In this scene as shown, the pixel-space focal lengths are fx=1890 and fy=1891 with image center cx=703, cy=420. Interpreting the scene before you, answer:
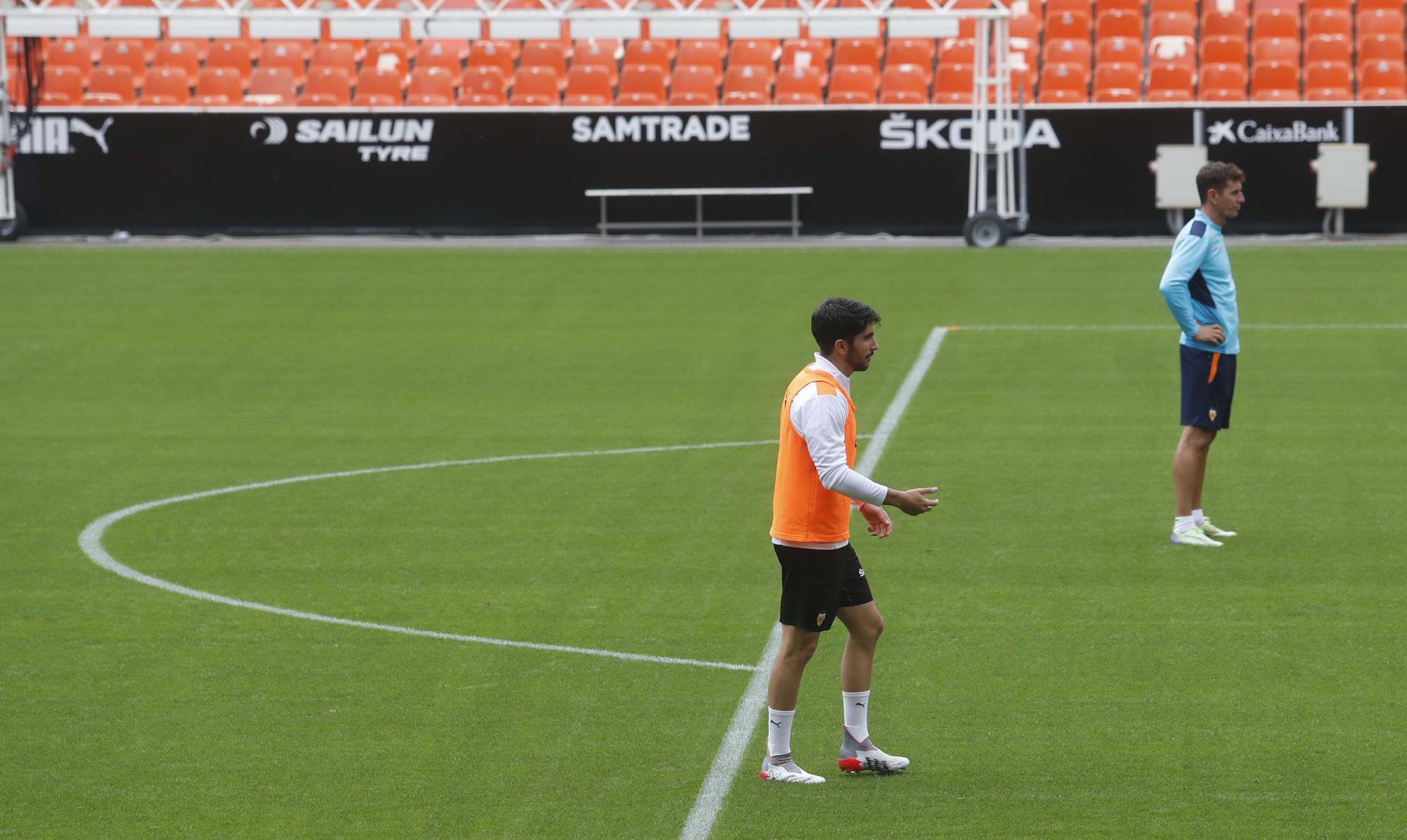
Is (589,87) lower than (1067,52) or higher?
lower

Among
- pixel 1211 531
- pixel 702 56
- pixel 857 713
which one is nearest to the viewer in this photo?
pixel 857 713

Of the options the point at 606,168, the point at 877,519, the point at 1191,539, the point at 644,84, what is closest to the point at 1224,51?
the point at 644,84

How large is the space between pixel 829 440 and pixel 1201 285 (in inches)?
174

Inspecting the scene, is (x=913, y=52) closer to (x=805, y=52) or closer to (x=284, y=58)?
(x=805, y=52)

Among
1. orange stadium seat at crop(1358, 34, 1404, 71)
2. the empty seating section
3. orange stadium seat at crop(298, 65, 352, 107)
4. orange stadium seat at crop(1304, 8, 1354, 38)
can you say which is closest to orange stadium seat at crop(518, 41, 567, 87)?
the empty seating section

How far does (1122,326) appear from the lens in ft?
62.0

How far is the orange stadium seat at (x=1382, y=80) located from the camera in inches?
1132

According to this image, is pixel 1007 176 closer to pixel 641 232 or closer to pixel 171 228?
pixel 641 232

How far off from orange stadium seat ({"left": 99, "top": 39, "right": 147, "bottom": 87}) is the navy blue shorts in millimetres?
25351

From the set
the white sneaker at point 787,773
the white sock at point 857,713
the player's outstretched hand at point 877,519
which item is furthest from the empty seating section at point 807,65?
the white sneaker at point 787,773

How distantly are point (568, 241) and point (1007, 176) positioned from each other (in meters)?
6.58

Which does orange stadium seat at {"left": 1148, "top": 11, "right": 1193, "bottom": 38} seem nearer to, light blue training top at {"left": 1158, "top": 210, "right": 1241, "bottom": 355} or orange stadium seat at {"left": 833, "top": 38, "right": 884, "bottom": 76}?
→ orange stadium seat at {"left": 833, "top": 38, "right": 884, "bottom": 76}

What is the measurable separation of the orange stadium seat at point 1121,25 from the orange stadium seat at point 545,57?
29.1 feet

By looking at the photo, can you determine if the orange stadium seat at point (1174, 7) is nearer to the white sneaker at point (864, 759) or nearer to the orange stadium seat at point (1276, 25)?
the orange stadium seat at point (1276, 25)
